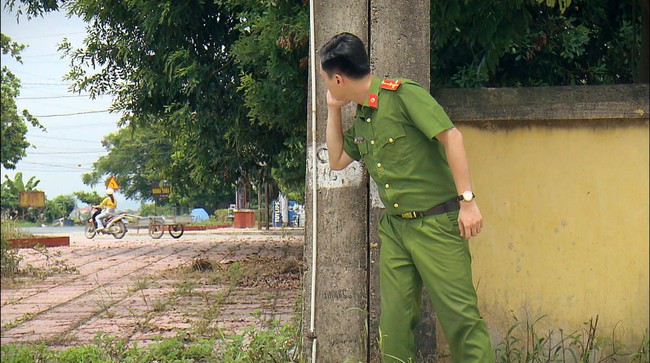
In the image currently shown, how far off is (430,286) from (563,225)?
105cm

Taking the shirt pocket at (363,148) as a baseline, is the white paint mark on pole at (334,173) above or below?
below

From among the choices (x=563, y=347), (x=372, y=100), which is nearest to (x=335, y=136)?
(x=372, y=100)

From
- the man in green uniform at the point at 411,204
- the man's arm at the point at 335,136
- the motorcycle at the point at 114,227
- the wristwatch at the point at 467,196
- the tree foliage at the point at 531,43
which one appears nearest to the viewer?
the wristwatch at the point at 467,196

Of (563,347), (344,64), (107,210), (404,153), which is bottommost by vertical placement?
(563,347)

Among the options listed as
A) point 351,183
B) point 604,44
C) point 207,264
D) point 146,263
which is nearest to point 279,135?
point 207,264

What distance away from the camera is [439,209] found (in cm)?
397

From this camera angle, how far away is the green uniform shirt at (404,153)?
3984 millimetres

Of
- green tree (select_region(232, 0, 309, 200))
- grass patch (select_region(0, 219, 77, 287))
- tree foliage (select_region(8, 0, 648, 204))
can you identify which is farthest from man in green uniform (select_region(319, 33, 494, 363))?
grass patch (select_region(0, 219, 77, 287))

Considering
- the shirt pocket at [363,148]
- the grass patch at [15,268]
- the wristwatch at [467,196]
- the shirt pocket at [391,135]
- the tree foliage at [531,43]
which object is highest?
the tree foliage at [531,43]

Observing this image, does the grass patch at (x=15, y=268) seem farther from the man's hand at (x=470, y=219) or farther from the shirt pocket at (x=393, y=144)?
the man's hand at (x=470, y=219)

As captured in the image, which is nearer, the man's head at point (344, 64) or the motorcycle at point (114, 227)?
the man's head at point (344, 64)

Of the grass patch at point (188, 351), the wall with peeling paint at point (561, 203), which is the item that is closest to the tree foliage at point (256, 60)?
the wall with peeling paint at point (561, 203)

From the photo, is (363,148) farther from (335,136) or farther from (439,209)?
(439,209)

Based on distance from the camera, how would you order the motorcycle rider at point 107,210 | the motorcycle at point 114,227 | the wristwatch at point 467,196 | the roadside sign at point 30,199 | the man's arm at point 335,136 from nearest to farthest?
the wristwatch at point 467,196, the man's arm at point 335,136, the roadside sign at point 30,199, the motorcycle at point 114,227, the motorcycle rider at point 107,210
